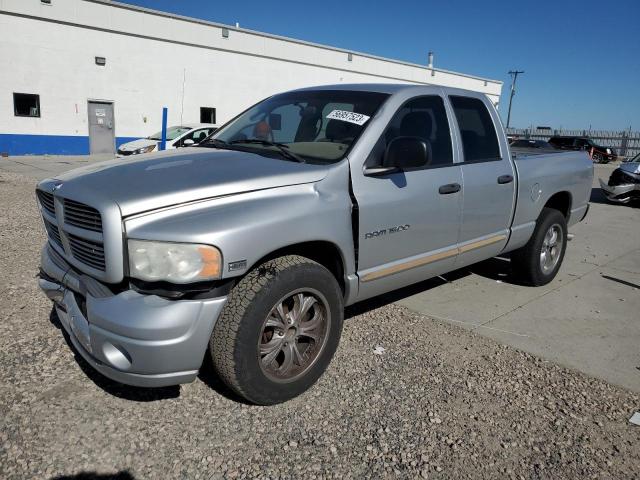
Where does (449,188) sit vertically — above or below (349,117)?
below

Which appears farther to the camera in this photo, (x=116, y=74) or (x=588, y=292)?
(x=116, y=74)

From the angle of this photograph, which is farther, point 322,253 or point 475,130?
point 475,130

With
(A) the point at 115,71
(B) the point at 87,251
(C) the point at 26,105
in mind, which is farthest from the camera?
(A) the point at 115,71

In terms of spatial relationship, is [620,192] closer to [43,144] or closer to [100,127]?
[100,127]

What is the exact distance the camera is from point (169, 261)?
243 centimetres

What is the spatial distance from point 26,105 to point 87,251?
69.0 feet

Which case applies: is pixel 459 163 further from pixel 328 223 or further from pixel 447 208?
pixel 328 223

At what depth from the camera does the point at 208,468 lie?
2471mm

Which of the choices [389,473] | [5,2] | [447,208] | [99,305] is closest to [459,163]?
[447,208]

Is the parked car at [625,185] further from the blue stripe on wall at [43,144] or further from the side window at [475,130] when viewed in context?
the blue stripe on wall at [43,144]

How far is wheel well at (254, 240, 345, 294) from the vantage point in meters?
2.96

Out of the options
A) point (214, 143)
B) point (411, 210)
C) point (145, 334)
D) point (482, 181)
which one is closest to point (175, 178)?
point (145, 334)

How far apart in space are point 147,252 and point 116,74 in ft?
72.0

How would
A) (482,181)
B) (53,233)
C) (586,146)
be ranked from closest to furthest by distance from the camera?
(53,233) < (482,181) < (586,146)
